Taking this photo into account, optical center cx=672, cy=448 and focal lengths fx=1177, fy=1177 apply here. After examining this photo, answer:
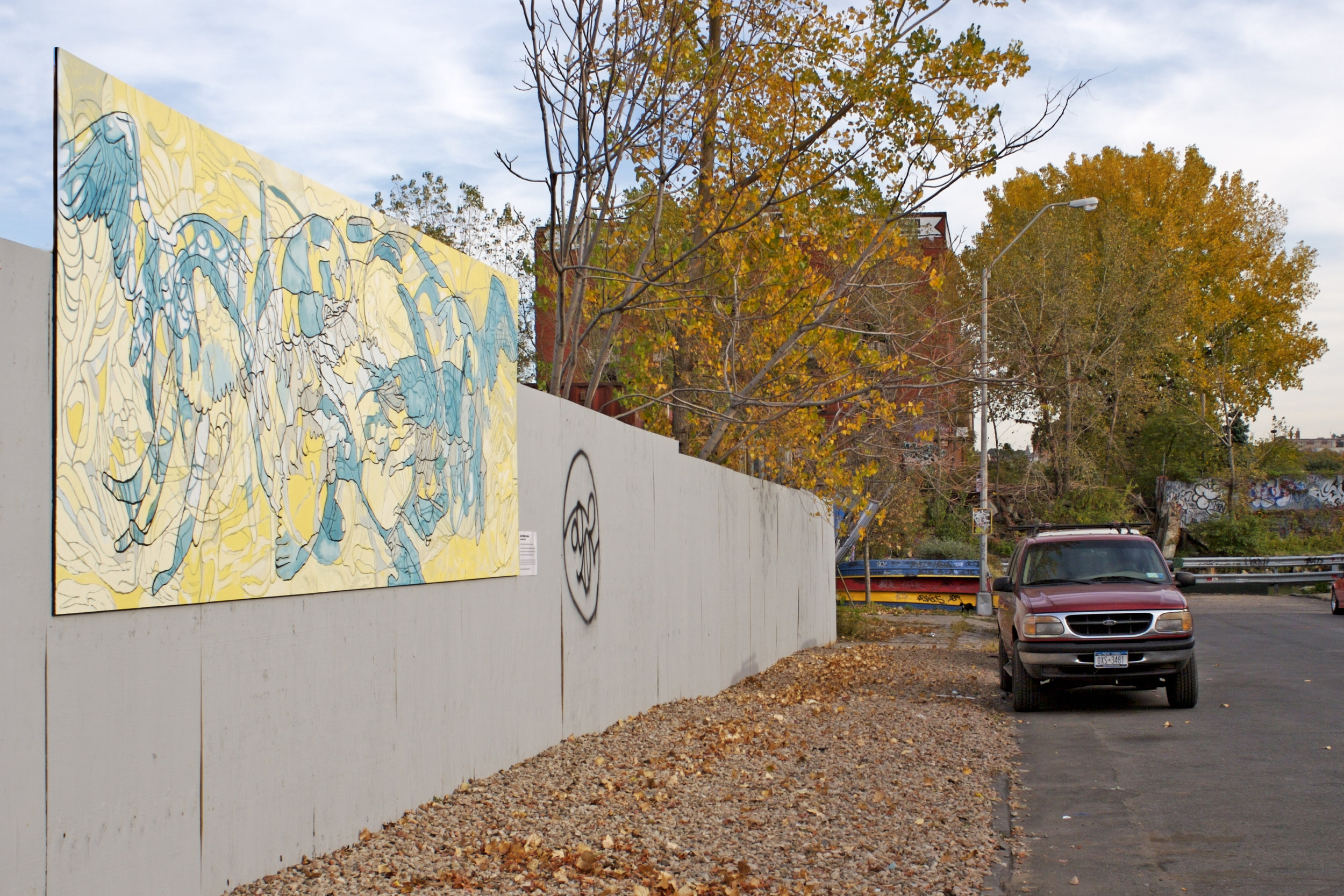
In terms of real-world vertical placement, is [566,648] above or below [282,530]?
below

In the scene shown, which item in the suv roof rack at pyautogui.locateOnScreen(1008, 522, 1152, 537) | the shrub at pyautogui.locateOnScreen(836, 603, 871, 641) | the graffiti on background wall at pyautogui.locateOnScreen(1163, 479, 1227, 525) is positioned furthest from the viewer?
the graffiti on background wall at pyautogui.locateOnScreen(1163, 479, 1227, 525)

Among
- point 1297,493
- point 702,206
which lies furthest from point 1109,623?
point 1297,493

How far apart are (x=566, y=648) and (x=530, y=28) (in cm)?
572

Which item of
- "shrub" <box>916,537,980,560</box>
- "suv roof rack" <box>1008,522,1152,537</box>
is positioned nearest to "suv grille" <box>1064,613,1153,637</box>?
"suv roof rack" <box>1008,522,1152,537</box>

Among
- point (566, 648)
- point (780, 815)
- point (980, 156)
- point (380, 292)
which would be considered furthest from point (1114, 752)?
point (380, 292)

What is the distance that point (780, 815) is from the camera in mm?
7035

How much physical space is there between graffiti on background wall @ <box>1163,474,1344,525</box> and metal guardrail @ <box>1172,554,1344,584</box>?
4.20 metres

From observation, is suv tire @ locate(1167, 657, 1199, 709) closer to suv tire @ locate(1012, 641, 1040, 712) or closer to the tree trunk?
suv tire @ locate(1012, 641, 1040, 712)

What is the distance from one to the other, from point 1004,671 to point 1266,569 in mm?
32482

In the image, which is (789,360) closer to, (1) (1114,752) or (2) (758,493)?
(2) (758,493)

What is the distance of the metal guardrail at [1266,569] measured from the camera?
38.9 metres

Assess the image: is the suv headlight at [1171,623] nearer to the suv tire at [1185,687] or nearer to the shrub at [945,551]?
the suv tire at [1185,687]

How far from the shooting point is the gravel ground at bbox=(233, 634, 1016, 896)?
219 inches

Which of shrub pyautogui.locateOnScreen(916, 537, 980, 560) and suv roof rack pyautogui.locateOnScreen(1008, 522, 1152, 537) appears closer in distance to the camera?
suv roof rack pyautogui.locateOnScreen(1008, 522, 1152, 537)
